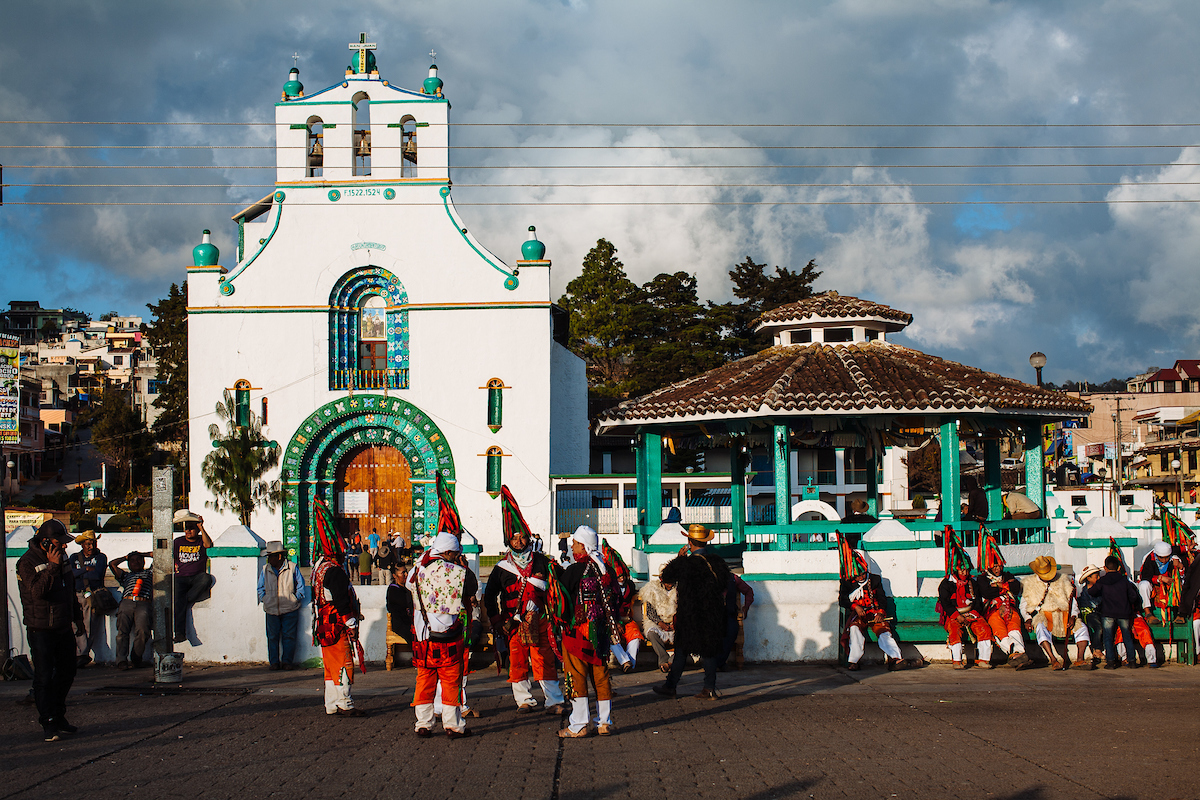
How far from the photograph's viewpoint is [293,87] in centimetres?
→ 2588

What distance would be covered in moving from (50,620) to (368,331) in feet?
56.3

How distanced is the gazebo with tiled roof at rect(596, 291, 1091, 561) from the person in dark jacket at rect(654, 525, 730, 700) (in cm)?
396

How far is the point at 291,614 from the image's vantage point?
1211 centimetres

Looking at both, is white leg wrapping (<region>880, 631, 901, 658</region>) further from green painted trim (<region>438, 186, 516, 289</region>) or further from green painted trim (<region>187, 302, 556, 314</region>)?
green painted trim (<region>438, 186, 516, 289</region>)

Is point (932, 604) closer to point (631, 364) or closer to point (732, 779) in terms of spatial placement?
point (732, 779)

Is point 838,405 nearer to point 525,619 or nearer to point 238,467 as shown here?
point 525,619

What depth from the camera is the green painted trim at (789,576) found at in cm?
1235

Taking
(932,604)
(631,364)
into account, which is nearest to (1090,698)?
(932,604)

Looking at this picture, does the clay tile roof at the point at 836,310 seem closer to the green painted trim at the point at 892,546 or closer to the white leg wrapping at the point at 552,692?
the green painted trim at the point at 892,546

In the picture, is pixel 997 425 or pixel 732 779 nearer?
pixel 732 779

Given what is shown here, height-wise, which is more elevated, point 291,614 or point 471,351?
point 471,351

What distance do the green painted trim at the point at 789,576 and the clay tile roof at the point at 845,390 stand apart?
2259mm

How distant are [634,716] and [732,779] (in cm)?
232

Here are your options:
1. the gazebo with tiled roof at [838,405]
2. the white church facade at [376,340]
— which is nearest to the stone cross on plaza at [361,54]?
the white church facade at [376,340]
